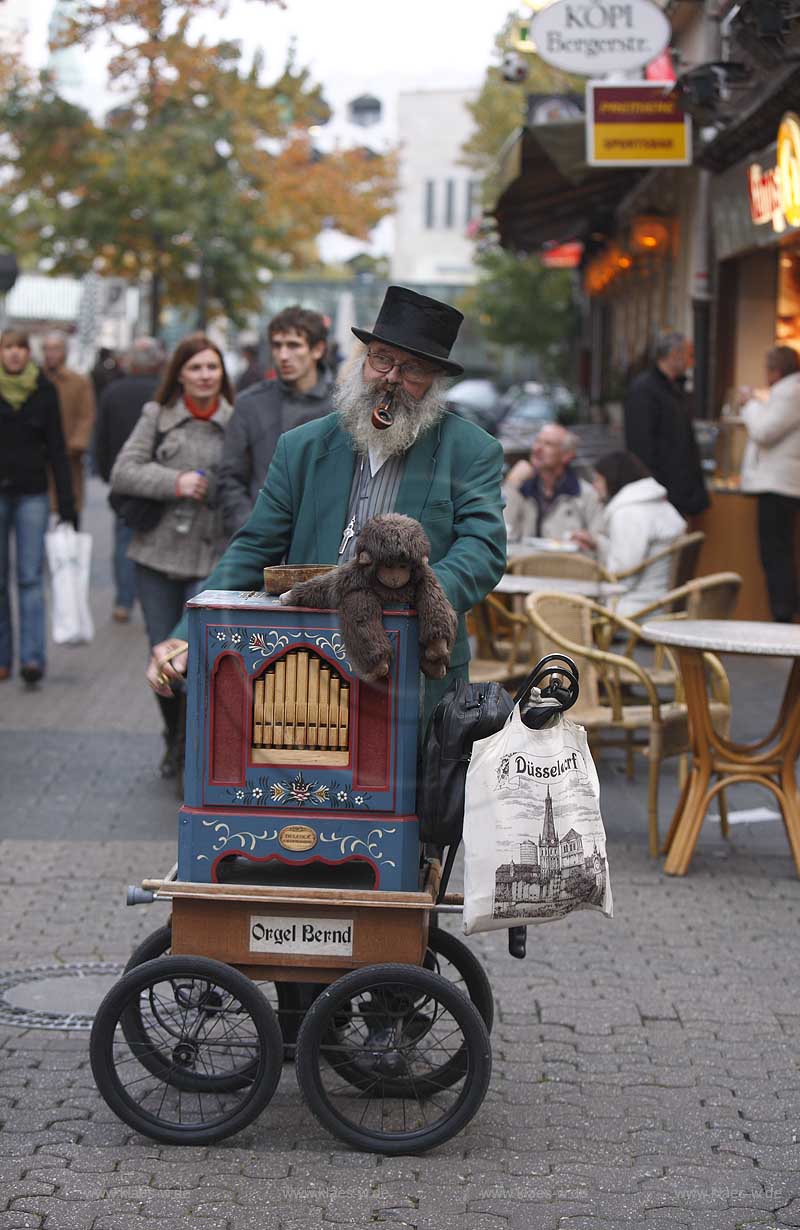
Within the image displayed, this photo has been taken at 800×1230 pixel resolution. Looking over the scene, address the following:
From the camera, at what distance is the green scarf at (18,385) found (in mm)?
10289

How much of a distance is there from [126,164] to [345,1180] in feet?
75.7

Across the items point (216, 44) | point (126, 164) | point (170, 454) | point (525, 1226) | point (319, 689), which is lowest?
point (525, 1226)

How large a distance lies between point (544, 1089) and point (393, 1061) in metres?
0.56

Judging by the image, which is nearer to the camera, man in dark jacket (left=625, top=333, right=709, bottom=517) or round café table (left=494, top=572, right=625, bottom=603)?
round café table (left=494, top=572, right=625, bottom=603)

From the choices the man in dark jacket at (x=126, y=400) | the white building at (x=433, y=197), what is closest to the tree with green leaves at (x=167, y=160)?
the man in dark jacket at (x=126, y=400)

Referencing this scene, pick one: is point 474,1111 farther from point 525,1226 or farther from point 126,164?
point 126,164

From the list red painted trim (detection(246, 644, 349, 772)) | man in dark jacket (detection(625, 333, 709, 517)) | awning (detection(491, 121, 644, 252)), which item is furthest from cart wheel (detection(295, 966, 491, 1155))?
awning (detection(491, 121, 644, 252))

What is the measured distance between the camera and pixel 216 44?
82.5ft

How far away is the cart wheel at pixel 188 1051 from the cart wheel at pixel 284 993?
78mm

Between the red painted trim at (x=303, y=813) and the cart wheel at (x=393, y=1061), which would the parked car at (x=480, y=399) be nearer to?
the cart wheel at (x=393, y=1061)

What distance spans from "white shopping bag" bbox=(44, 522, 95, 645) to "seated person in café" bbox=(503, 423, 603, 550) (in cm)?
247

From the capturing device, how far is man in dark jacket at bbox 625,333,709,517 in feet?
40.0

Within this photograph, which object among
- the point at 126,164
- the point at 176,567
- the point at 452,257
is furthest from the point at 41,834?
the point at 452,257

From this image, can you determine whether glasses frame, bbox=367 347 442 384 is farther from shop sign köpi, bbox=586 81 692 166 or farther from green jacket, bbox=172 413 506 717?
shop sign köpi, bbox=586 81 692 166
